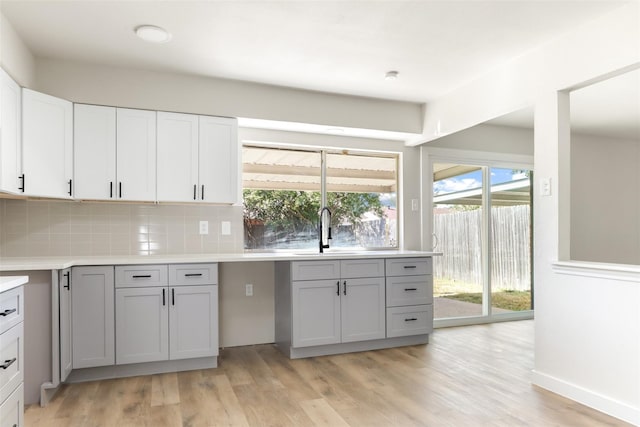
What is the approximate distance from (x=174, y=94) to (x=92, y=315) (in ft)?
6.13

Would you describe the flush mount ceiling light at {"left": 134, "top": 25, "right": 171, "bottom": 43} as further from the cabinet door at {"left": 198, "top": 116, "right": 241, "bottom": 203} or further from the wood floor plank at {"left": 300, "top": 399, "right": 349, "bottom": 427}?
the wood floor plank at {"left": 300, "top": 399, "right": 349, "bottom": 427}

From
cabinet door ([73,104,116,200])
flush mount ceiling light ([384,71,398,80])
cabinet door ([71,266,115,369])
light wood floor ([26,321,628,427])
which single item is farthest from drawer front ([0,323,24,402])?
flush mount ceiling light ([384,71,398,80])

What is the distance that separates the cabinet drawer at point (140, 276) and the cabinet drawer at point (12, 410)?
4.29 ft

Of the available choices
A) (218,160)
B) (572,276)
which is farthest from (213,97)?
(572,276)

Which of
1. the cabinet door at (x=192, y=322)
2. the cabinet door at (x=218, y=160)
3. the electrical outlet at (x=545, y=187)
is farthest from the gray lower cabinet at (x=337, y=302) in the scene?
the electrical outlet at (x=545, y=187)

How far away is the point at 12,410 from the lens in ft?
5.53

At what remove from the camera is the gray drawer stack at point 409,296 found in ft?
12.8

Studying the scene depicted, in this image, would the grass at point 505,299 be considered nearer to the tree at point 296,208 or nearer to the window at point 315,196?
the window at point 315,196

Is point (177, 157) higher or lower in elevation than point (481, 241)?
higher

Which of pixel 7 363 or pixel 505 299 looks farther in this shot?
pixel 505 299

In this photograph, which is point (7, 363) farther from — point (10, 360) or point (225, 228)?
point (225, 228)

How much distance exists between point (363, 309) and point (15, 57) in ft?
10.7

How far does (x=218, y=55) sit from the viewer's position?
3102 millimetres

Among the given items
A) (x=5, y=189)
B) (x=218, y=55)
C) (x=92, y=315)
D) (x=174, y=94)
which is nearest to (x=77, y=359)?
(x=92, y=315)
